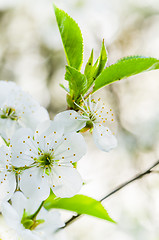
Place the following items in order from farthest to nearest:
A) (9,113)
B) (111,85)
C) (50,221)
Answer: (111,85) < (9,113) < (50,221)

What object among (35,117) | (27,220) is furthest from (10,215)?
(35,117)

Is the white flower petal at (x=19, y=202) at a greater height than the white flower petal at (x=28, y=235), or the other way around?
the white flower petal at (x=19, y=202)

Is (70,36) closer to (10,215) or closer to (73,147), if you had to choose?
(73,147)

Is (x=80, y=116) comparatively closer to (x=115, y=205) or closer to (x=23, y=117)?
(x=23, y=117)

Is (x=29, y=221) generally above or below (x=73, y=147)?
below

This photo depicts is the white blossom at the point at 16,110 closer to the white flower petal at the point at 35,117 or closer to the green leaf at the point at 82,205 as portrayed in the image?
the white flower petal at the point at 35,117

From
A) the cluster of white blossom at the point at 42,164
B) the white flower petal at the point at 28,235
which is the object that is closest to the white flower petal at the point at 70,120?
the cluster of white blossom at the point at 42,164
